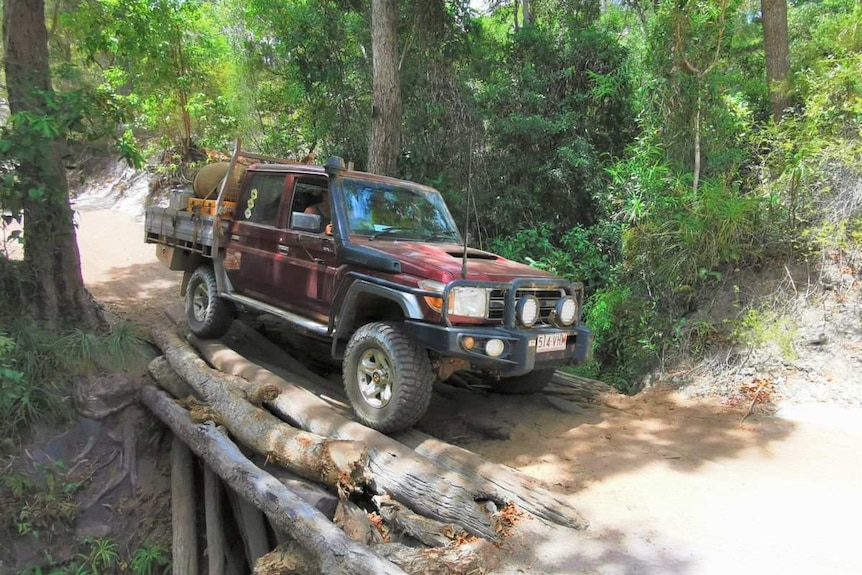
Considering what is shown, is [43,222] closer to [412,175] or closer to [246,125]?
[412,175]

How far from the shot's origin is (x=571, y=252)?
9039 mm

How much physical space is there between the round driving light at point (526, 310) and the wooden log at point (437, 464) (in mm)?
1046

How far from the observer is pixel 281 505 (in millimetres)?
3518

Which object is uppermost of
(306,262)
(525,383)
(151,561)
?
(306,262)

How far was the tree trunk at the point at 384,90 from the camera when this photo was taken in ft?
27.9

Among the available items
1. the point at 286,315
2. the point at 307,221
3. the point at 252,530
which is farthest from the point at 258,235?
the point at 252,530

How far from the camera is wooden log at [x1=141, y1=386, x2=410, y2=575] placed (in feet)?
9.58

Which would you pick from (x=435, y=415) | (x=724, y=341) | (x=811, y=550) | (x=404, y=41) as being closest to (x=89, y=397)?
(x=435, y=415)

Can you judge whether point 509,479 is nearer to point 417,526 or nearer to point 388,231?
point 417,526

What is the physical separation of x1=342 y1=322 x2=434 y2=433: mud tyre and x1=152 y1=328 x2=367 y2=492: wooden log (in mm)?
384

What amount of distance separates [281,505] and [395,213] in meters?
2.72

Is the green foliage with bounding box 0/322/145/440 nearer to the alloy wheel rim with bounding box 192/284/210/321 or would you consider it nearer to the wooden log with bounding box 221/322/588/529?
the alloy wheel rim with bounding box 192/284/210/321

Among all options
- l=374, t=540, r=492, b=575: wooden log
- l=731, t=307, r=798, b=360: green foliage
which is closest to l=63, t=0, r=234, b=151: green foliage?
l=374, t=540, r=492, b=575: wooden log

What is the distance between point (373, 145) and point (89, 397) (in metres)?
5.20
